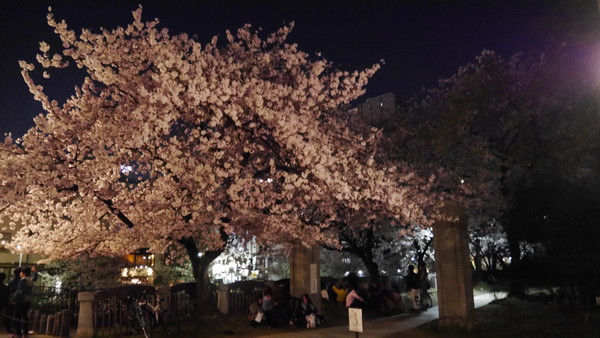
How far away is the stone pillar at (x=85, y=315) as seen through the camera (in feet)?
41.1

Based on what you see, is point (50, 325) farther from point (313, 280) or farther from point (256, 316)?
point (313, 280)

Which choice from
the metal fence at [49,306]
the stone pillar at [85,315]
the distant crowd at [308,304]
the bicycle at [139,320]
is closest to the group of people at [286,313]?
the distant crowd at [308,304]

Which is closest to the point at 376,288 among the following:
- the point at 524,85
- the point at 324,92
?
the point at 324,92

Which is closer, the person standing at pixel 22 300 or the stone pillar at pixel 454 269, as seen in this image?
the person standing at pixel 22 300

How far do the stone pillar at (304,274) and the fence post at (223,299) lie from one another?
7.83 ft

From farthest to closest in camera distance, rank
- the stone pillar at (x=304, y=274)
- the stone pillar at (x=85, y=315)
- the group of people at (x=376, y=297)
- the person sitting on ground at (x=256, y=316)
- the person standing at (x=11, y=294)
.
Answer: the group of people at (x=376, y=297)
the stone pillar at (x=304, y=274)
the person sitting on ground at (x=256, y=316)
the stone pillar at (x=85, y=315)
the person standing at (x=11, y=294)

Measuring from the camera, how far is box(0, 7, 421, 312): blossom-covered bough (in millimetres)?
13039

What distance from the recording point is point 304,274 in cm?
1609

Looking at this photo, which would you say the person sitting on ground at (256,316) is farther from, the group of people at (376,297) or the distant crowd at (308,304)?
the group of people at (376,297)

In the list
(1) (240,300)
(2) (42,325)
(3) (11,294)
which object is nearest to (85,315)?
(3) (11,294)

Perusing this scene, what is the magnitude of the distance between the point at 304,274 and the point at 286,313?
1.92 meters

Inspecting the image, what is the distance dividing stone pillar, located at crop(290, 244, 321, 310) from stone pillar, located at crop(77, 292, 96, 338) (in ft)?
21.3

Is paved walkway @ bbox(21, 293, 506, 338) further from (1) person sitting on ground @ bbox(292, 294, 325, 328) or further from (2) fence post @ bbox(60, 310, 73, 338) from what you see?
(2) fence post @ bbox(60, 310, 73, 338)

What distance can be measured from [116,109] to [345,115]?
487 inches
